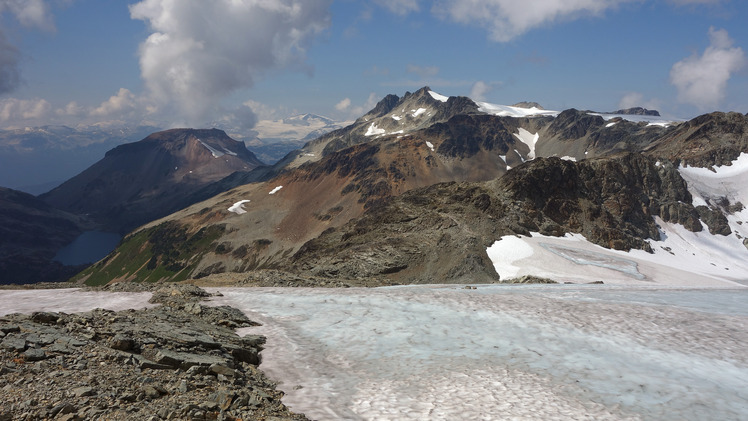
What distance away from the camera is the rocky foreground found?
9.66 metres

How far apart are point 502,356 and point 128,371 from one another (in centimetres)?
1394

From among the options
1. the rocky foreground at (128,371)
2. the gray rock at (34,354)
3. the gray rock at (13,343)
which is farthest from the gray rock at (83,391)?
the gray rock at (13,343)

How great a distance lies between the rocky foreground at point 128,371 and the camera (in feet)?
31.7

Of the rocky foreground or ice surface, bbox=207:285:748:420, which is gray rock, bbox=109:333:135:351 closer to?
the rocky foreground

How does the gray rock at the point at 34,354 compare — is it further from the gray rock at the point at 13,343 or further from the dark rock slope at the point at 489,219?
the dark rock slope at the point at 489,219

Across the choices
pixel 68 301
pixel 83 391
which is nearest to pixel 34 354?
pixel 83 391

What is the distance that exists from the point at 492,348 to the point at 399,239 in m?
44.6

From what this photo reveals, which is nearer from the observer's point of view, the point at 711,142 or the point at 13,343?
the point at 13,343

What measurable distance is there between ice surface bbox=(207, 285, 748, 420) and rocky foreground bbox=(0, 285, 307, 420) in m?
1.54

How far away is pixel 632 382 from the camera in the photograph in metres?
14.7

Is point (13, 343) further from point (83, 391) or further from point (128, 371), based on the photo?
point (83, 391)

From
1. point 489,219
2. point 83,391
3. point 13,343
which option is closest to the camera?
point 83,391

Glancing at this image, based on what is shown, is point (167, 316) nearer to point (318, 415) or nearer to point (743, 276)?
point (318, 415)

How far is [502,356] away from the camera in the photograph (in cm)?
1711
